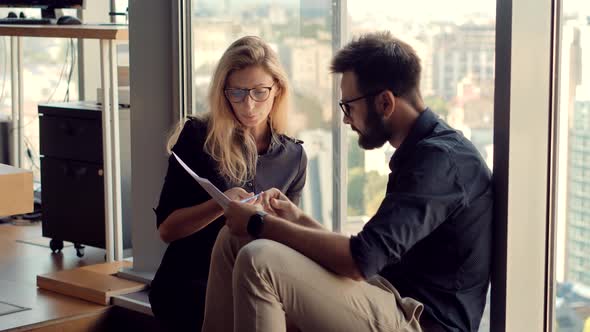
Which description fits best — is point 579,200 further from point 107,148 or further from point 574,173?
point 107,148

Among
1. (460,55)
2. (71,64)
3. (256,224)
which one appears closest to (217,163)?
(256,224)

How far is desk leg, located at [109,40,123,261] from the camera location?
3758 millimetres

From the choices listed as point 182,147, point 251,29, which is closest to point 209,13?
point 251,29

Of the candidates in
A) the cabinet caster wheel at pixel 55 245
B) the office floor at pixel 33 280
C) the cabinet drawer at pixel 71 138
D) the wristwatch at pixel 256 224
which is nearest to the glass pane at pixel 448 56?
the wristwatch at pixel 256 224

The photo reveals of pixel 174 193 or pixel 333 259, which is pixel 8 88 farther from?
pixel 333 259

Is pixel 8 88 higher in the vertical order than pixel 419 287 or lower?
higher

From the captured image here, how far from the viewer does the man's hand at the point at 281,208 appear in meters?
2.37

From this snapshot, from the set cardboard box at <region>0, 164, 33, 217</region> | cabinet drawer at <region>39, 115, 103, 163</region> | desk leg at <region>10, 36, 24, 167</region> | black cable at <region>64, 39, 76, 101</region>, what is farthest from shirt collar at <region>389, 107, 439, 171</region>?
black cable at <region>64, 39, 76, 101</region>

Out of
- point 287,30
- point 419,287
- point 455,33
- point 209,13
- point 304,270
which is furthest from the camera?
point 209,13

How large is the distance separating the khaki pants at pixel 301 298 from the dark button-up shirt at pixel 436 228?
0.09 metres

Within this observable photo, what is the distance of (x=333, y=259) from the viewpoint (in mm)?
2084

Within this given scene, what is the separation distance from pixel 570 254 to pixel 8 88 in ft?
14.8

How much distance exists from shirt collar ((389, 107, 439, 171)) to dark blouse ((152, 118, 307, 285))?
0.59 m

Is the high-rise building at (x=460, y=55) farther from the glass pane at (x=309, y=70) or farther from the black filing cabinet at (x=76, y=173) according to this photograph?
the black filing cabinet at (x=76, y=173)
